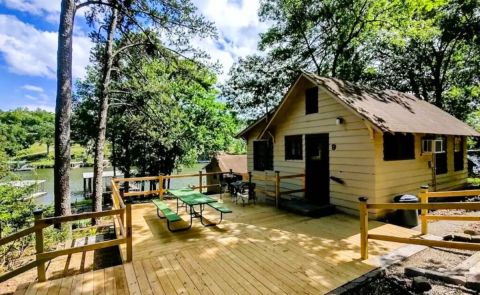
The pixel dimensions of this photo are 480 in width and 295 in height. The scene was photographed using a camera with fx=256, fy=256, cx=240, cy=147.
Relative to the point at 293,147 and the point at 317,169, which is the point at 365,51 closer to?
the point at 293,147

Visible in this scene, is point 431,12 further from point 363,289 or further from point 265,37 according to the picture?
point 363,289

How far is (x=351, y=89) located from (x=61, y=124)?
841 cm

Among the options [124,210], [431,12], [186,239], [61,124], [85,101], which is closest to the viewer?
[124,210]

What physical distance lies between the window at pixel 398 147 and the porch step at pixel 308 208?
6.97 feet

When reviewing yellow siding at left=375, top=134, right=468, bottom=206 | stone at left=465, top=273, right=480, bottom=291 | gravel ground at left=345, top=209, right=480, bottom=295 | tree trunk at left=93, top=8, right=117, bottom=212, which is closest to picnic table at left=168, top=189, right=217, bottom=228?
tree trunk at left=93, top=8, right=117, bottom=212

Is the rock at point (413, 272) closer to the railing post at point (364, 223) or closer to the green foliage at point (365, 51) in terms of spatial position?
the railing post at point (364, 223)

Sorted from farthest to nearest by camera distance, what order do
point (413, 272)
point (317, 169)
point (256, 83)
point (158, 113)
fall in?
point (256, 83) → point (158, 113) → point (317, 169) → point (413, 272)

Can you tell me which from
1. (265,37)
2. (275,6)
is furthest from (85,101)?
(275,6)

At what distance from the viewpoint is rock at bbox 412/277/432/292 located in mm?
3246

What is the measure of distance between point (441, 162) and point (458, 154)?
5.55 feet

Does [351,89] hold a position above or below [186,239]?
above

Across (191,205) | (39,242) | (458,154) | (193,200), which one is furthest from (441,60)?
(39,242)

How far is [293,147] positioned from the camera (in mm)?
9477

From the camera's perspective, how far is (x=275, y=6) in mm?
17094
